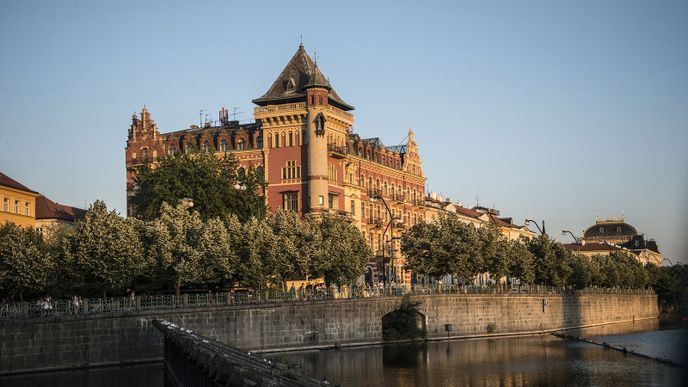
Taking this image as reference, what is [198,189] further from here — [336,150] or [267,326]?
[267,326]

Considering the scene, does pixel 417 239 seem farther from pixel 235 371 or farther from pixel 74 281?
pixel 235 371

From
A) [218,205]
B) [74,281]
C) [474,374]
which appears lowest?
[474,374]

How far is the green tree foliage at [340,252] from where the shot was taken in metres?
93.9

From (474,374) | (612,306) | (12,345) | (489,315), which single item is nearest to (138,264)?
(12,345)

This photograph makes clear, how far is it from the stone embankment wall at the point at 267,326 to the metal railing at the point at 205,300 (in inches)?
33.6

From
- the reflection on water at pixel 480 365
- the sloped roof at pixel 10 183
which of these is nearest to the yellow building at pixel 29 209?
the sloped roof at pixel 10 183

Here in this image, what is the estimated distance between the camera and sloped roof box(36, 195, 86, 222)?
127m

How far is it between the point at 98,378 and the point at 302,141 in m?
61.5

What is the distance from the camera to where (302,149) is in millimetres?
121625

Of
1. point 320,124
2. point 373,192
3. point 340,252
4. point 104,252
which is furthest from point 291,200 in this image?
point 104,252

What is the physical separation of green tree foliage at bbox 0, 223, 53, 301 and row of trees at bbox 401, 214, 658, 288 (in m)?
43.6

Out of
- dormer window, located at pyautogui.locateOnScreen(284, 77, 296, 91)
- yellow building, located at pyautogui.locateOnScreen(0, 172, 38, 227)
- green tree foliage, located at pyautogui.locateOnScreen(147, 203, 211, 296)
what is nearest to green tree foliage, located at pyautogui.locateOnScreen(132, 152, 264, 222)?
yellow building, located at pyautogui.locateOnScreen(0, 172, 38, 227)

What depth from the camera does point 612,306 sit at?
487ft

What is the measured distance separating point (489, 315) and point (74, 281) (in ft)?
147
